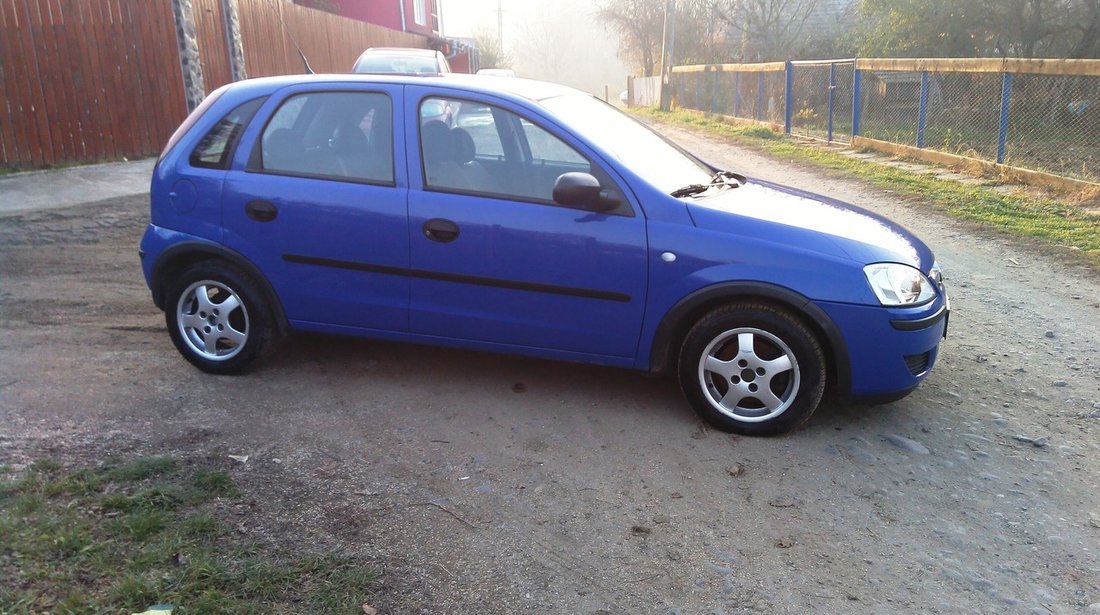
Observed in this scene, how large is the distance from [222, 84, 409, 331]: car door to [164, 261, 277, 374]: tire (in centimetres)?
17

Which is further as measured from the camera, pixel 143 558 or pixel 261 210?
pixel 261 210

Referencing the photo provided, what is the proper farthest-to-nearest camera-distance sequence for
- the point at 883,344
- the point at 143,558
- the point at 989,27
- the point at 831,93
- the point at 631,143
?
the point at 989,27 → the point at 831,93 → the point at 631,143 → the point at 883,344 → the point at 143,558

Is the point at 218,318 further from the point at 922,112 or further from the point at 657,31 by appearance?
the point at 657,31

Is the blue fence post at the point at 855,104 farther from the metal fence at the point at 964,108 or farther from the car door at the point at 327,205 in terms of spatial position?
the car door at the point at 327,205

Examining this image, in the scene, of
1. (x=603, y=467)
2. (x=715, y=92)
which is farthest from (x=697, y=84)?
(x=603, y=467)

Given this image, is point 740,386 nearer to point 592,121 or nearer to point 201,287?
point 592,121

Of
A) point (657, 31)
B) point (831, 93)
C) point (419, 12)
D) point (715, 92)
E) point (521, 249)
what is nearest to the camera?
point (521, 249)

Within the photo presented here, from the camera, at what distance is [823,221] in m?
4.62

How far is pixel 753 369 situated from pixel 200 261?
3118 mm

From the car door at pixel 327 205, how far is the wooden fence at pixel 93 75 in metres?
7.87

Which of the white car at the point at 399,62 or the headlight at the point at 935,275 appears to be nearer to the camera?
the headlight at the point at 935,275

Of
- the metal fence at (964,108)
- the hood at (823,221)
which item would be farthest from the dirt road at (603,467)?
the metal fence at (964,108)

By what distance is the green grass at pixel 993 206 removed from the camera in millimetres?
8719

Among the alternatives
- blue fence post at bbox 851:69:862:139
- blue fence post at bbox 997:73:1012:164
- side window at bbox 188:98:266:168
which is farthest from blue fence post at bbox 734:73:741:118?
side window at bbox 188:98:266:168
